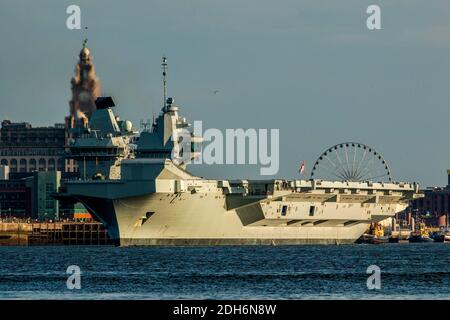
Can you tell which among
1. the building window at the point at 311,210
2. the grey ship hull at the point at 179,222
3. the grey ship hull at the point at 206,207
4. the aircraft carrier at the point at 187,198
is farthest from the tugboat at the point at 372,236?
the grey ship hull at the point at 179,222

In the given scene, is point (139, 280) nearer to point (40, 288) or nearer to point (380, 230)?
point (40, 288)

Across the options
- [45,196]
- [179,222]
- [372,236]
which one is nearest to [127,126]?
[179,222]

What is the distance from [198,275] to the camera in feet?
237

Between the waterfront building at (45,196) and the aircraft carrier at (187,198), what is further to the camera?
the waterfront building at (45,196)

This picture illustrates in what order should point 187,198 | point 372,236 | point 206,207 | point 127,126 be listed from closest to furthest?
point 187,198, point 206,207, point 127,126, point 372,236

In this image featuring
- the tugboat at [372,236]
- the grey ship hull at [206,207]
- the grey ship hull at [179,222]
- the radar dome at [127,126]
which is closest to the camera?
the grey ship hull at [206,207]

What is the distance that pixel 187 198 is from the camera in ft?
375

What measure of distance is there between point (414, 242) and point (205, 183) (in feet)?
244

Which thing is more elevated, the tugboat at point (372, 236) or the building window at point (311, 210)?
the building window at point (311, 210)

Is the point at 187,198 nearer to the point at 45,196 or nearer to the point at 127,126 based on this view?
the point at 127,126

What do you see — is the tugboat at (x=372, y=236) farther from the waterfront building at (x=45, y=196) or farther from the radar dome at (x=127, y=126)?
the waterfront building at (x=45, y=196)

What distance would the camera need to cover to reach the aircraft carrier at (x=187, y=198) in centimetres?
11312

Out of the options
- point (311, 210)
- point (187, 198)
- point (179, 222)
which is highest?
point (187, 198)
